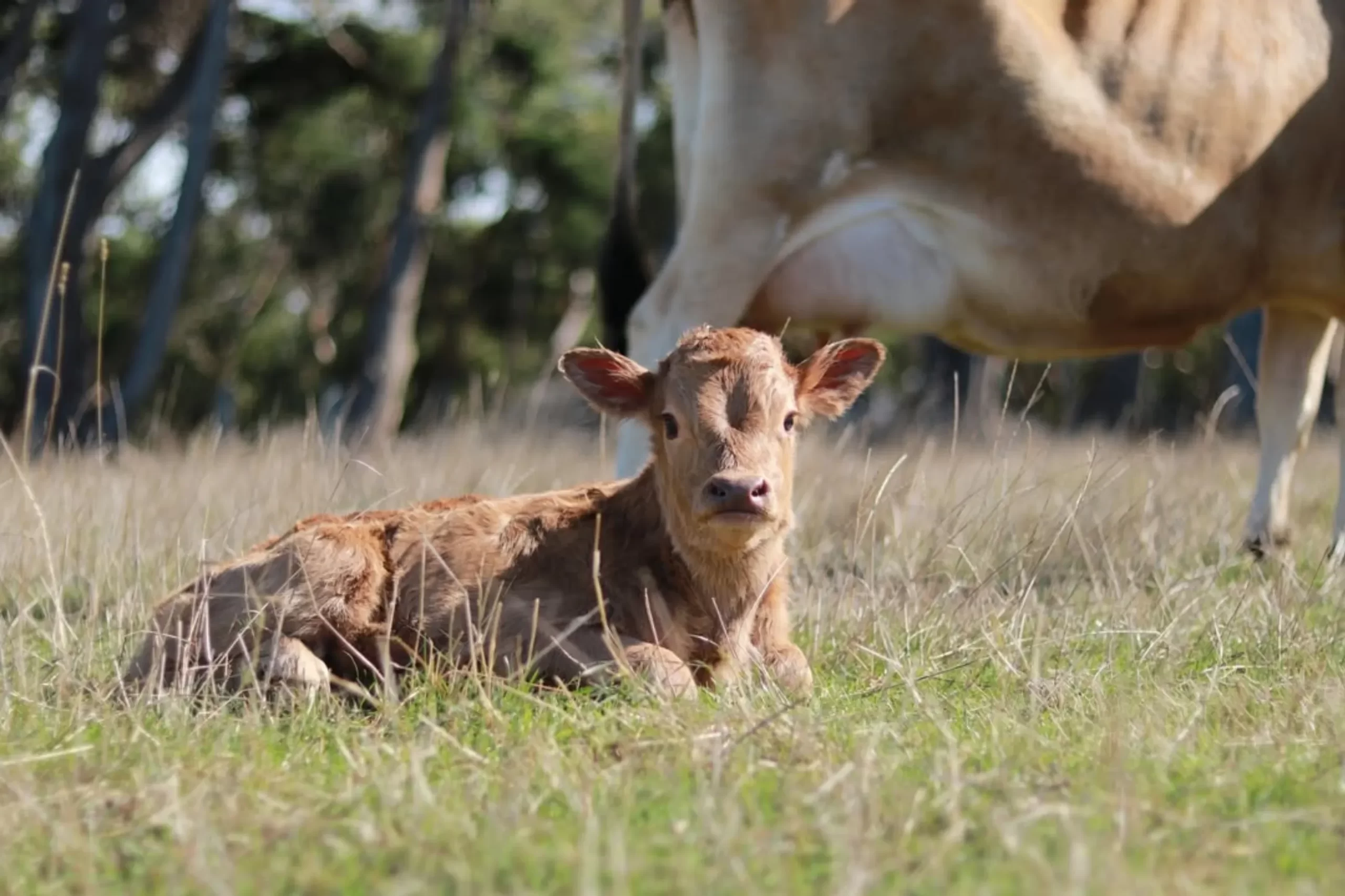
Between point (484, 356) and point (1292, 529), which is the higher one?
Result: point (1292, 529)

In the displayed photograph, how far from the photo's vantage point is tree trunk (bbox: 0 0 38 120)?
740 inches

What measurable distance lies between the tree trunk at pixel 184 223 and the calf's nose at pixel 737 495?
1366 centimetres

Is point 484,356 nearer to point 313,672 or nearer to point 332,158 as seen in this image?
point 332,158

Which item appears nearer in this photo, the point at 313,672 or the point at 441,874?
the point at 441,874

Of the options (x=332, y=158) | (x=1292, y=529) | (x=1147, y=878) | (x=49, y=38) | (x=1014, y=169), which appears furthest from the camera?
(x=332, y=158)

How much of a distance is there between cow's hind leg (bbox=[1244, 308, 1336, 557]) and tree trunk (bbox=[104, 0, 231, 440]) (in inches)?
454

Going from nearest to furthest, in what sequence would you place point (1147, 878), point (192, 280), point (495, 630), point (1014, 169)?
point (1147, 878) → point (495, 630) → point (1014, 169) → point (192, 280)

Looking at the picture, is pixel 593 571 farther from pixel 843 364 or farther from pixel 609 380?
pixel 843 364

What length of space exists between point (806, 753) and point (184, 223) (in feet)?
49.1

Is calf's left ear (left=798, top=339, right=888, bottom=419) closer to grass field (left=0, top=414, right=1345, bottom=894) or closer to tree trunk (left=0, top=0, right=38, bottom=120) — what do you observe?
grass field (left=0, top=414, right=1345, bottom=894)

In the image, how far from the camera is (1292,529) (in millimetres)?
7867

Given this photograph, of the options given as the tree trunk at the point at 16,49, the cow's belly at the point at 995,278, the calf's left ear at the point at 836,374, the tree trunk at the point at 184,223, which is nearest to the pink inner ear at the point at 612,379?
the calf's left ear at the point at 836,374

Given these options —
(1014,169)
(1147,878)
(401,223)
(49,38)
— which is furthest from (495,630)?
(49,38)

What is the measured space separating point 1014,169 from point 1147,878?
4777 mm
